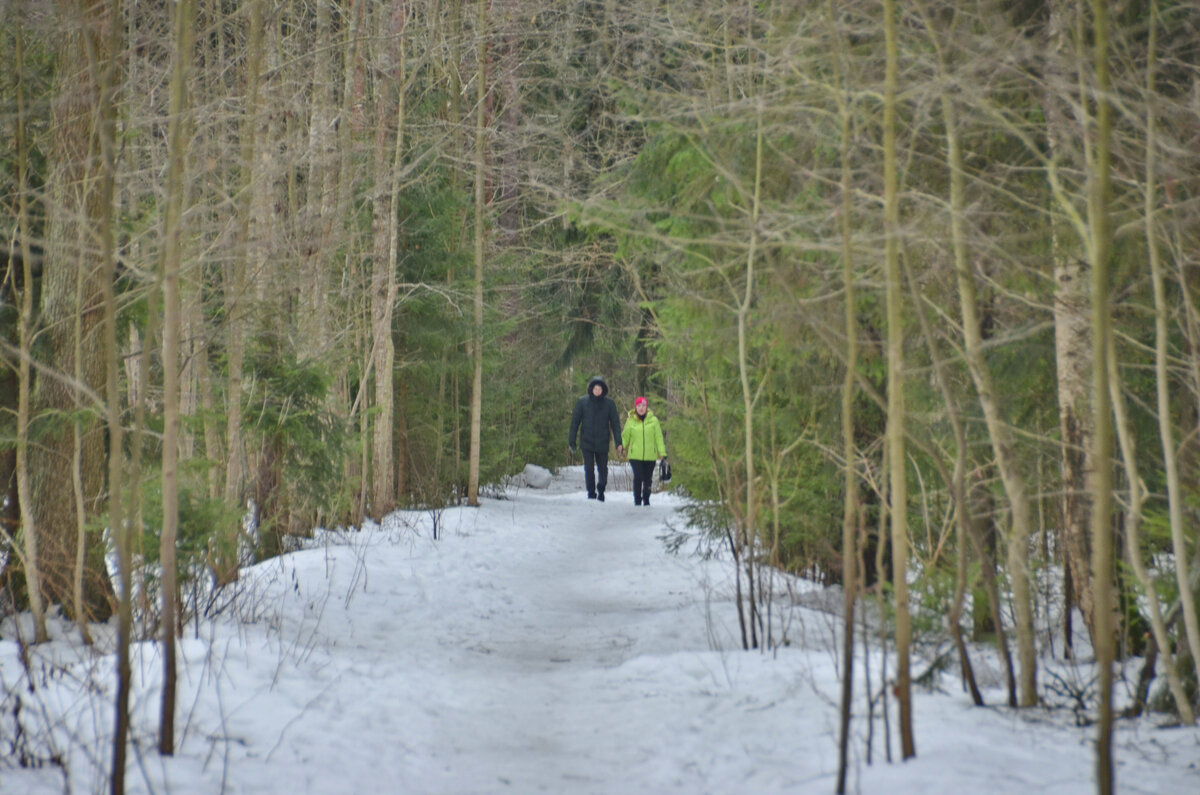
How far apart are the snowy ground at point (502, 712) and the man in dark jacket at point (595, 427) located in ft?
26.8

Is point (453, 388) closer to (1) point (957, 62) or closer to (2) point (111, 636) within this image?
(2) point (111, 636)

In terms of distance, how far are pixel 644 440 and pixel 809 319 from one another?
11.9 metres

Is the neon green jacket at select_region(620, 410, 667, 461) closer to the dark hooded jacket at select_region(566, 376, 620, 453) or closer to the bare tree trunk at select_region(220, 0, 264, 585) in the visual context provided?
the dark hooded jacket at select_region(566, 376, 620, 453)

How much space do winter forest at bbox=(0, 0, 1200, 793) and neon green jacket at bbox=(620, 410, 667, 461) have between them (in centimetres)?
559

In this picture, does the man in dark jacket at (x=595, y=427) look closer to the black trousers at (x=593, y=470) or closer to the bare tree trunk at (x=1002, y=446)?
the black trousers at (x=593, y=470)

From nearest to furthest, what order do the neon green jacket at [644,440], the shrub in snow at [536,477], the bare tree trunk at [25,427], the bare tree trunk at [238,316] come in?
the bare tree trunk at [25,427]
the bare tree trunk at [238,316]
the neon green jacket at [644,440]
the shrub in snow at [536,477]

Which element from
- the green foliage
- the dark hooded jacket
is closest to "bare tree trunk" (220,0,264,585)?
the green foliage

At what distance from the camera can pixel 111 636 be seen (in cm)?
575

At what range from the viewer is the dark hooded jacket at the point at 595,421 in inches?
642

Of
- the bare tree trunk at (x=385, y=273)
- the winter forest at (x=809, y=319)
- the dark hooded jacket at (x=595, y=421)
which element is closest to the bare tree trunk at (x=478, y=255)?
the bare tree trunk at (x=385, y=273)

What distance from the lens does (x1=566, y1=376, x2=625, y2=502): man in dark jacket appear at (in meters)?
16.3

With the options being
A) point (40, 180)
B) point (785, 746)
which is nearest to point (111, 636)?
point (40, 180)

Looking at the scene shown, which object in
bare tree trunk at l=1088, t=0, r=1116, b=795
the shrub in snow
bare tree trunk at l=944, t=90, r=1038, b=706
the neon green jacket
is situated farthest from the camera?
the shrub in snow

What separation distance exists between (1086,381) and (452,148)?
34.8 ft
